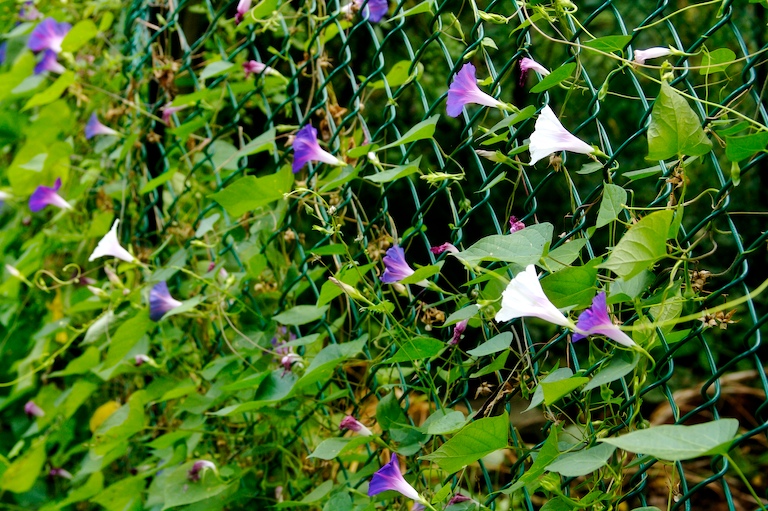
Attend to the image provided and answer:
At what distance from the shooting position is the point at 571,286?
2.84 ft

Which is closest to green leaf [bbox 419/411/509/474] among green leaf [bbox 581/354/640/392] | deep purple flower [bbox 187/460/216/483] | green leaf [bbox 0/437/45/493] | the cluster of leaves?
the cluster of leaves

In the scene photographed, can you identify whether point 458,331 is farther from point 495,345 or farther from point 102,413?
point 102,413

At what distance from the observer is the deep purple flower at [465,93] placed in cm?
100

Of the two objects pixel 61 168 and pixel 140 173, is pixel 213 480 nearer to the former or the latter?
pixel 140 173

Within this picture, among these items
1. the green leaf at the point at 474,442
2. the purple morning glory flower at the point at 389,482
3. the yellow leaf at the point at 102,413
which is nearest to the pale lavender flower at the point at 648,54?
the green leaf at the point at 474,442

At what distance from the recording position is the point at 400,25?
1220mm

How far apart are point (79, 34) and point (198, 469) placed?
109 cm

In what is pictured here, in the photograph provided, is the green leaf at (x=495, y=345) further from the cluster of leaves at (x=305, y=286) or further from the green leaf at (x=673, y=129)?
the green leaf at (x=673, y=129)

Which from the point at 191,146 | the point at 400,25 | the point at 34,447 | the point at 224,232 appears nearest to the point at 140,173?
the point at 191,146

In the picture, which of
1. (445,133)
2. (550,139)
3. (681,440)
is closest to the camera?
(681,440)

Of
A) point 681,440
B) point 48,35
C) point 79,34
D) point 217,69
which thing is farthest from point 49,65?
point 681,440

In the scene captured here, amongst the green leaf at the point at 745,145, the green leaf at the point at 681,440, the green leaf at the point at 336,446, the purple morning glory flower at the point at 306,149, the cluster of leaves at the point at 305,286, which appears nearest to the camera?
the green leaf at the point at 681,440

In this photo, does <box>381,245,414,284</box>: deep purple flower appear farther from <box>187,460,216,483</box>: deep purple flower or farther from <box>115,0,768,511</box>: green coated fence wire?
<box>187,460,216,483</box>: deep purple flower

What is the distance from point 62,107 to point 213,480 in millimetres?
1194
